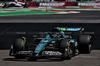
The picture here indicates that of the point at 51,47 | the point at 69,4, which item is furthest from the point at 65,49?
the point at 69,4

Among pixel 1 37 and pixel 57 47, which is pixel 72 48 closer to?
pixel 57 47

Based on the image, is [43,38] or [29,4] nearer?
[43,38]

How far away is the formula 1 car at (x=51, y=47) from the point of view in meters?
11.8

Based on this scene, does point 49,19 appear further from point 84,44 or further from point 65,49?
point 65,49

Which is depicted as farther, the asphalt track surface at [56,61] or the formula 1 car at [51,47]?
the formula 1 car at [51,47]

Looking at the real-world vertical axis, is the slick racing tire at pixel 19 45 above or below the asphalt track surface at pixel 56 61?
above

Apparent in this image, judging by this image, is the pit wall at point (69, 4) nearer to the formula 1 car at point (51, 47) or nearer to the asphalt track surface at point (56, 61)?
the formula 1 car at point (51, 47)

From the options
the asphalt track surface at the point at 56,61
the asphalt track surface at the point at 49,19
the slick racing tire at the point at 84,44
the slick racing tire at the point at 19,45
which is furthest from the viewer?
the asphalt track surface at the point at 49,19

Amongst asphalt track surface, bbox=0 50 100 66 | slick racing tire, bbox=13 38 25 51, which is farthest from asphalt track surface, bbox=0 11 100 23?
slick racing tire, bbox=13 38 25 51

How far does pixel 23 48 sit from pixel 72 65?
245cm

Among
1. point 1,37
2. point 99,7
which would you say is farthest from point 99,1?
point 1,37

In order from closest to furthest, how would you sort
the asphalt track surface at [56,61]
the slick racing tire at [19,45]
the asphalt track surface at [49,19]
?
the asphalt track surface at [56,61], the slick racing tire at [19,45], the asphalt track surface at [49,19]

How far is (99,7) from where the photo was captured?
6675 cm

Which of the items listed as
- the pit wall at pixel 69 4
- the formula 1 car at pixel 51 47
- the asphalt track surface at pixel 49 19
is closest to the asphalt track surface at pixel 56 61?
the formula 1 car at pixel 51 47
